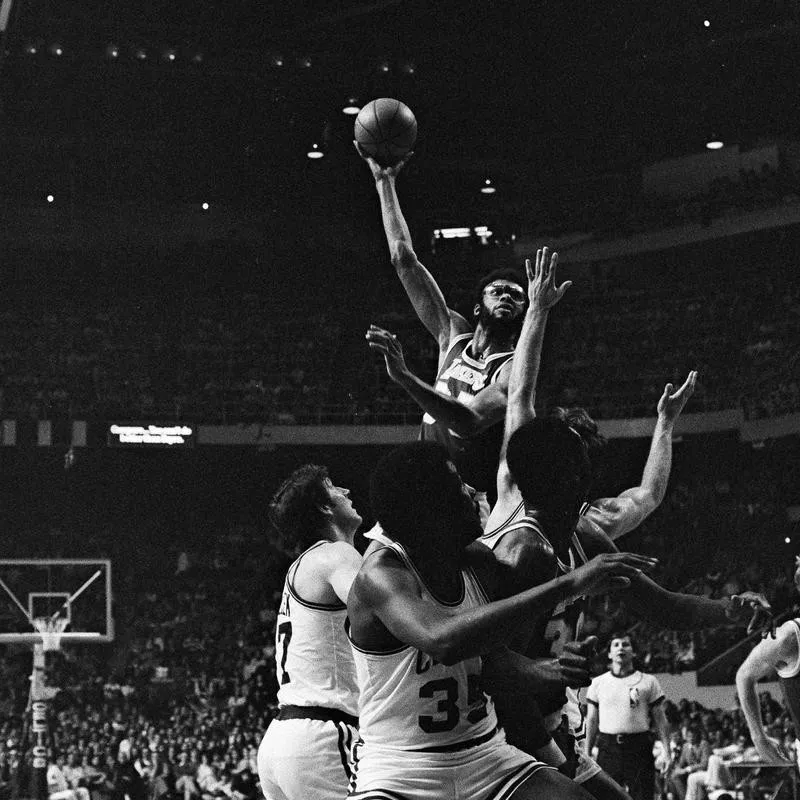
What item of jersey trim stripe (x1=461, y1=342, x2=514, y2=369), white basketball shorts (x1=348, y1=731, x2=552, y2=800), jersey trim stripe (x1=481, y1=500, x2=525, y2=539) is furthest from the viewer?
jersey trim stripe (x1=461, y1=342, x2=514, y2=369)

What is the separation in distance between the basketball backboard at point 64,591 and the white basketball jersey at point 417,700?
15049 mm

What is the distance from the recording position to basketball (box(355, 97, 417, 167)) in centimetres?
676

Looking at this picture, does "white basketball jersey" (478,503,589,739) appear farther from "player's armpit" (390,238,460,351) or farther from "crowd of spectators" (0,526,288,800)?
"crowd of spectators" (0,526,288,800)

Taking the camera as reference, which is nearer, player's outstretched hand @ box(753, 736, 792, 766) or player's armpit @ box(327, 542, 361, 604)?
player's armpit @ box(327, 542, 361, 604)

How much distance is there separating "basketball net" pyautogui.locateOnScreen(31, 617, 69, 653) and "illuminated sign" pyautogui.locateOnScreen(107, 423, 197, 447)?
308 inches

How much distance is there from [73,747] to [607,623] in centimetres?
893

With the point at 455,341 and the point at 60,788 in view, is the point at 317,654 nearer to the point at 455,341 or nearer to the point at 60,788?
the point at 455,341

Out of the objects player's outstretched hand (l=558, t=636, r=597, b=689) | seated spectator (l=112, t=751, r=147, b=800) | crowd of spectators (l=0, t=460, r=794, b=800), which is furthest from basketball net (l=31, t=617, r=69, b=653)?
player's outstretched hand (l=558, t=636, r=597, b=689)

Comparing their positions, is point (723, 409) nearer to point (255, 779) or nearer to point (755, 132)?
point (755, 132)

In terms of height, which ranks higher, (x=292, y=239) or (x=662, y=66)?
(x=662, y=66)

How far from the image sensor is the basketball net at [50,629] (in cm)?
1809

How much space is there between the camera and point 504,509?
18.0ft

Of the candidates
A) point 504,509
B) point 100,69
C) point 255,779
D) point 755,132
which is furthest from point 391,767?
point 755,132

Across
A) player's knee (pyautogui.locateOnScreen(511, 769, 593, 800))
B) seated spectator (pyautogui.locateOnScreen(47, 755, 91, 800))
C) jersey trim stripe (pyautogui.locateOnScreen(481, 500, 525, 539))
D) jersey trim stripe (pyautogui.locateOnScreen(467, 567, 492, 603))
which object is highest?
jersey trim stripe (pyautogui.locateOnScreen(481, 500, 525, 539))
